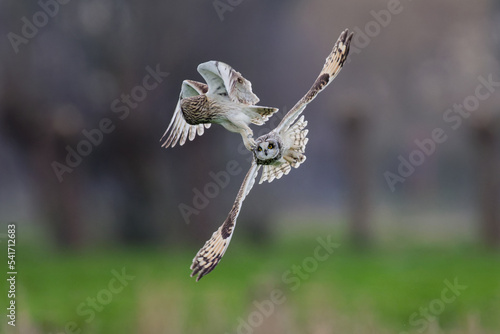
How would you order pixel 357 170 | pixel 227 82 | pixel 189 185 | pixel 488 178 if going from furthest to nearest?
pixel 357 170 < pixel 189 185 < pixel 488 178 < pixel 227 82

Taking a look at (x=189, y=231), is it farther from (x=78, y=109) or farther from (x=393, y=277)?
(x=393, y=277)

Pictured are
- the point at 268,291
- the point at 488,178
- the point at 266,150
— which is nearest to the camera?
the point at 266,150

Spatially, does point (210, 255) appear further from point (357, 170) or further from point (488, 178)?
point (357, 170)

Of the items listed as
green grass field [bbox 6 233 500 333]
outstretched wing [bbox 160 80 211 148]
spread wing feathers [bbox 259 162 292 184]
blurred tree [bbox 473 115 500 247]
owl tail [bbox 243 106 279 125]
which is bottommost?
green grass field [bbox 6 233 500 333]

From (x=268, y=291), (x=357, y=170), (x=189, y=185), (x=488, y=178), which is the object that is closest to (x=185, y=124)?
(x=268, y=291)

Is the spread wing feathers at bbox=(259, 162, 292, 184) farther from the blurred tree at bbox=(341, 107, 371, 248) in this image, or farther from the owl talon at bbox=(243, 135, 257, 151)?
the blurred tree at bbox=(341, 107, 371, 248)

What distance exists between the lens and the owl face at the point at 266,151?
2383 millimetres

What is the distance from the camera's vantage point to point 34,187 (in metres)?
14.9

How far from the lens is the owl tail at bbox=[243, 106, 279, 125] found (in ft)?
7.93

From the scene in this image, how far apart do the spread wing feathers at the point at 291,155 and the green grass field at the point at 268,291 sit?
3877 mm

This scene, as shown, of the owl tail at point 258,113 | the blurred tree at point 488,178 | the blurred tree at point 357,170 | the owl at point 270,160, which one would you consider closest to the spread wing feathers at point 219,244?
the owl at point 270,160

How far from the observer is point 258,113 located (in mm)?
2490

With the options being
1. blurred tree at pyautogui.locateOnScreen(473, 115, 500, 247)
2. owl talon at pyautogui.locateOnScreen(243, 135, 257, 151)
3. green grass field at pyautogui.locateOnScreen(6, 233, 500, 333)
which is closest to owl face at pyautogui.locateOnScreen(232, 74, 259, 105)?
owl talon at pyautogui.locateOnScreen(243, 135, 257, 151)

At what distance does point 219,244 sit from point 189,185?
38.1 feet
